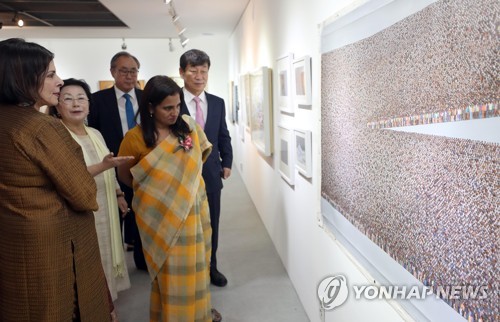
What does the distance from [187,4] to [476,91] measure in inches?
191

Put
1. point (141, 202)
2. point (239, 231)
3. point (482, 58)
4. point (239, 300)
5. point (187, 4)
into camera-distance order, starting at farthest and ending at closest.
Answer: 1. point (187, 4)
2. point (239, 231)
3. point (239, 300)
4. point (141, 202)
5. point (482, 58)

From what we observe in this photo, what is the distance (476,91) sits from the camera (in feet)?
2.54

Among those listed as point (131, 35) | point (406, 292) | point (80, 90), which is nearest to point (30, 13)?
point (131, 35)

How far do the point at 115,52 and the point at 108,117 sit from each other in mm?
7075

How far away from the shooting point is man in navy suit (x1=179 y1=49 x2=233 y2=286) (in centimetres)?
259

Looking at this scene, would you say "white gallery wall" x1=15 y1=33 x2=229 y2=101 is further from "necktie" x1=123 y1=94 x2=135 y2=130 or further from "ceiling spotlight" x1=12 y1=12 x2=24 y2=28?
"necktie" x1=123 y1=94 x2=135 y2=130

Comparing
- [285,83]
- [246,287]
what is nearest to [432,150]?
[285,83]

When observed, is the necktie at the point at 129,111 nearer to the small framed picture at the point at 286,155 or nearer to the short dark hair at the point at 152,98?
the short dark hair at the point at 152,98

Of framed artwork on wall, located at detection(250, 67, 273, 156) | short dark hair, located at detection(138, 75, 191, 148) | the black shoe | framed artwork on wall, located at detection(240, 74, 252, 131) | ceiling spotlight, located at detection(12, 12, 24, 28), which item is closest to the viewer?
short dark hair, located at detection(138, 75, 191, 148)

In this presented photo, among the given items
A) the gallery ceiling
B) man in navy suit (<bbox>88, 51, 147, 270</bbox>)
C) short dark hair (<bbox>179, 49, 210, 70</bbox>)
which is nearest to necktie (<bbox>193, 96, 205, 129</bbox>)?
short dark hair (<bbox>179, 49, 210, 70</bbox>)

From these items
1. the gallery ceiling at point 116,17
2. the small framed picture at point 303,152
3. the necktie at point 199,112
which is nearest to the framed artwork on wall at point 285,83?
the small framed picture at point 303,152

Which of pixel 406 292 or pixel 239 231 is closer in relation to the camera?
pixel 406 292

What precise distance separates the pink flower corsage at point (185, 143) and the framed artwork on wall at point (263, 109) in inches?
55.8

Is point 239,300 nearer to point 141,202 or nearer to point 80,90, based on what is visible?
point 141,202
